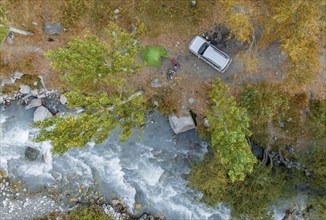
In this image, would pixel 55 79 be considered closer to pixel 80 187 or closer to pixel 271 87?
pixel 80 187

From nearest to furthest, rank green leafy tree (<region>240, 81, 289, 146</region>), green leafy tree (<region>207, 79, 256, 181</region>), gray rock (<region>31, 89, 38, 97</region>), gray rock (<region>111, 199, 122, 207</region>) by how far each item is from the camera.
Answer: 1. green leafy tree (<region>207, 79, 256, 181</region>)
2. green leafy tree (<region>240, 81, 289, 146</region>)
3. gray rock (<region>31, 89, 38, 97</region>)
4. gray rock (<region>111, 199, 122, 207</region>)

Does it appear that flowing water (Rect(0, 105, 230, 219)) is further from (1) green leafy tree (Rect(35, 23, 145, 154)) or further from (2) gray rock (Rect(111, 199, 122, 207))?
(1) green leafy tree (Rect(35, 23, 145, 154))

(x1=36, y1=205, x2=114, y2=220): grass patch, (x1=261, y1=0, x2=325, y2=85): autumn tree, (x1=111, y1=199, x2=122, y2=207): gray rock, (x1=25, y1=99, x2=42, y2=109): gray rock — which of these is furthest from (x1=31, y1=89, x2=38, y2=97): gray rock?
(x1=261, y1=0, x2=325, y2=85): autumn tree

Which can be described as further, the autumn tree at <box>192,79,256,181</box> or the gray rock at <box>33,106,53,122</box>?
the gray rock at <box>33,106,53,122</box>

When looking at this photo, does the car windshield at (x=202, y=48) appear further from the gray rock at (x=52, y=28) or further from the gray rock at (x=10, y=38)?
the gray rock at (x=10, y=38)

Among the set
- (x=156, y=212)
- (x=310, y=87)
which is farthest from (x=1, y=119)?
(x=310, y=87)

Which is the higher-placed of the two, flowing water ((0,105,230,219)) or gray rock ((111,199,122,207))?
flowing water ((0,105,230,219))

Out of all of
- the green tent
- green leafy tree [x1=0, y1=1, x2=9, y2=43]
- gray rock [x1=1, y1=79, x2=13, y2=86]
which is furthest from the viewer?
gray rock [x1=1, y1=79, x2=13, y2=86]
